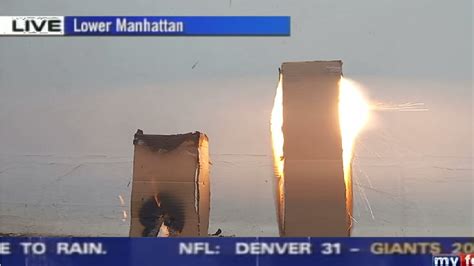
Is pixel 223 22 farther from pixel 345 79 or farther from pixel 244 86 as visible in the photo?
pixel 345 79

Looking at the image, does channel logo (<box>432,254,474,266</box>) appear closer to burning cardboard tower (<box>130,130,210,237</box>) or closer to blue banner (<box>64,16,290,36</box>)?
burning cardboard tower (<box>130,130,210,237</box>)

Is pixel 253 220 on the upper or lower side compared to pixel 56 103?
lower

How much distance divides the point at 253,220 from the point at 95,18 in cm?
93

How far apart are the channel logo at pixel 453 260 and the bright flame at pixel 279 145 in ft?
1.90

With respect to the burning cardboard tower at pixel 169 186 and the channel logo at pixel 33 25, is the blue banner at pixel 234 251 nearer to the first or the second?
the burning cardboard tower at pixel 169 186

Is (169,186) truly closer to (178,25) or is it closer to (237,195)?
(237,195)

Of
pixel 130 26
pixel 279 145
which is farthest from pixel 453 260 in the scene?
pixel 130 26

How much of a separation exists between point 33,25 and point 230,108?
78cm

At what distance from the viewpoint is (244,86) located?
2.07 meters

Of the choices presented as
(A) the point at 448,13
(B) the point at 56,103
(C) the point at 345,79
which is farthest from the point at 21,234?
(A) the point at 448,13

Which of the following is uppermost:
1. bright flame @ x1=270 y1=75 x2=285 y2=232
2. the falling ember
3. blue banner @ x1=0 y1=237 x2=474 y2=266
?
bright flame @ x1=270 y1=75 x2=285 y2=232

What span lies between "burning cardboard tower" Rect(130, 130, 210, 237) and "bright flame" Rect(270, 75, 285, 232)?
25 cm

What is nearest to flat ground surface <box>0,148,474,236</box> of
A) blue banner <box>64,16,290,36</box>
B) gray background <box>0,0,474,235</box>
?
gray background <box>0,0,474,235</box>

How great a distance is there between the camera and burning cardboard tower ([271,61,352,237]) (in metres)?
2.06
